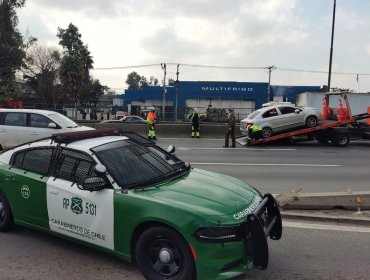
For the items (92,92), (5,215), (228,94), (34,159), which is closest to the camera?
(34,159)

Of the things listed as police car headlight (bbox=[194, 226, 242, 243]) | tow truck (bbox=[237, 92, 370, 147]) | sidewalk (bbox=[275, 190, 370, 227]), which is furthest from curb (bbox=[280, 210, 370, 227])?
tow truck (bbox=[237, 92, 370, 147])

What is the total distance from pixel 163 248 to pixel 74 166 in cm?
154

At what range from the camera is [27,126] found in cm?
1348

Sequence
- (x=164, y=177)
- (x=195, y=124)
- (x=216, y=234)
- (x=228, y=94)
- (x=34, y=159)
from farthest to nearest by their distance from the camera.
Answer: (x=228, y=94) < (x=195, y=124) < (x=34, y=159) < (x=164, y=177) < (x=216, y=234)

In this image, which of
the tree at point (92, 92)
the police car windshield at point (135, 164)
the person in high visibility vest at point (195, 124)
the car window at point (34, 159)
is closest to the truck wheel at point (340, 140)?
the person in high visibility vest at point (195, 124)

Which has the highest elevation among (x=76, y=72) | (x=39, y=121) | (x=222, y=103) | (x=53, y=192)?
(x=76, y=72)

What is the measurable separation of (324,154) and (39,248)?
12755mm

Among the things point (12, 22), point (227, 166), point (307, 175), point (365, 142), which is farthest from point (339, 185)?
point (12, 22)

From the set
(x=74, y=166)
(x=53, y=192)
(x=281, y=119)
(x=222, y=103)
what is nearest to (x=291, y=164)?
(x=281, y=119)

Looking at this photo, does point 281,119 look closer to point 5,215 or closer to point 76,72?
point 5,215

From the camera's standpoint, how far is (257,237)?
3.86m

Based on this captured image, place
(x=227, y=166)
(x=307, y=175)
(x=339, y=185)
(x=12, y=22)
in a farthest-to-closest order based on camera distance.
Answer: (x=12, y=22), (x=227, y=166), (x=307, y=175), (x=339, y=185)

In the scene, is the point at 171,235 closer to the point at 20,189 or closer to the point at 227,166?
the point at 20,189

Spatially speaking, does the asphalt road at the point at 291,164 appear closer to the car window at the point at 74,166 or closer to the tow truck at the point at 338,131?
the tow truck at the point at 338,131
